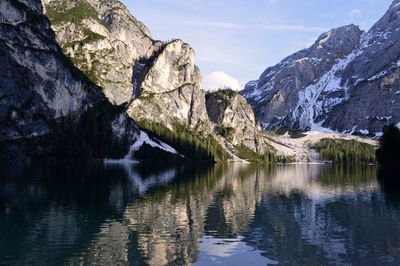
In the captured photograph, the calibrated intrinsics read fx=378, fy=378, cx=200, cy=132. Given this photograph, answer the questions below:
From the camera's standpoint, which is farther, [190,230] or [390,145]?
[390,145]

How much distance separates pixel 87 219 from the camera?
42812 mm

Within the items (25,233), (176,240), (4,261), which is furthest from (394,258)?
(25,233)

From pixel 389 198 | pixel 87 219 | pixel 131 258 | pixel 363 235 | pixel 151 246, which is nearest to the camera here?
pixel 131 258

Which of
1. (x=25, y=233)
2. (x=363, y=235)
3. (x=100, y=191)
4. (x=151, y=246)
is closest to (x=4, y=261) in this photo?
(x=25, y=233)

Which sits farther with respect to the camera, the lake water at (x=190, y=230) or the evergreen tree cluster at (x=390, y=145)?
the evergreen tree cluster at (x=390, y=145)

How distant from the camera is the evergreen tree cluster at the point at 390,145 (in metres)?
154

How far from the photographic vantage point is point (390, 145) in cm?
15725

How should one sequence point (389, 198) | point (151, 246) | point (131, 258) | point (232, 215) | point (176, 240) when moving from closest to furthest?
point (131, 258) → point (151, 246) → point (176, 240) → point (232, 215) → point (389, 198)

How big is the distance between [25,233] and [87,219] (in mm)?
8359

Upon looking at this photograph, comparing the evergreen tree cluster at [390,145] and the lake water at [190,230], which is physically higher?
the evergreen tree cluster at [390,145]

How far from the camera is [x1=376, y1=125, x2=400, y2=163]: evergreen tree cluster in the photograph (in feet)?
506

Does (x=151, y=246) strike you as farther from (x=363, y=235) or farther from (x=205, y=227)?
(x=363, y=235)

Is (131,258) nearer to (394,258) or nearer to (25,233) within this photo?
(25,233)

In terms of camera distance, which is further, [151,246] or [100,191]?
[100,191]
